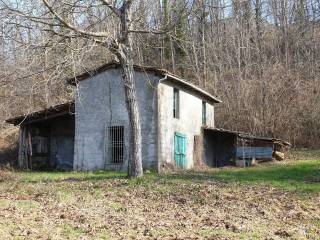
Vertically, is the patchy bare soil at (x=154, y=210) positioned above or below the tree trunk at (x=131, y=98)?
below

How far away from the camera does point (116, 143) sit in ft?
77.0

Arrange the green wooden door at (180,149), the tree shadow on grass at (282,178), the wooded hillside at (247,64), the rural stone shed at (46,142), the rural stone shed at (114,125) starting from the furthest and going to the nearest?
the wooded hillside at (247,64) → the rural stone shed at (46,142) → the green wooden door at (180,149) → the rural stone shed at (114,125) → the tree shadow on grass at (282,178)

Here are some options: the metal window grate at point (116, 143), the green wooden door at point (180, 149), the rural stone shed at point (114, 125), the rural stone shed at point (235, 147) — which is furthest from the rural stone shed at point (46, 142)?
the rural stone shed at point (235, 147)

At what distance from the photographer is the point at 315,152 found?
3145cm

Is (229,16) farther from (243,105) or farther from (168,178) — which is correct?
(168,178)

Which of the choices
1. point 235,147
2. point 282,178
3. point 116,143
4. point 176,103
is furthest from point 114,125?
point 282,178

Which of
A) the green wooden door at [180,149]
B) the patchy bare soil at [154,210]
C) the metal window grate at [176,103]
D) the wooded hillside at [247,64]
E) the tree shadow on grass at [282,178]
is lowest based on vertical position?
the patchy bare soil at [154,210]

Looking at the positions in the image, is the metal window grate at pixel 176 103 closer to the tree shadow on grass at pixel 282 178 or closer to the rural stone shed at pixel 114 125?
the rural stone shed at pixel 114 125

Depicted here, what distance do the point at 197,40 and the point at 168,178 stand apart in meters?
26.6

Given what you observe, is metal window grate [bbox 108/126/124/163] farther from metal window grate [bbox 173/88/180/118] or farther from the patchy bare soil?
the patchy bare soil

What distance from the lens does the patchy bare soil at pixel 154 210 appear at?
9.35m

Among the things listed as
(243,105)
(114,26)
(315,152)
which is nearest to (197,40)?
(243,105)

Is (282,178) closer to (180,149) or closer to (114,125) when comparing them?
(180,149)

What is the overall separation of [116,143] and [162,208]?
37.5ft
